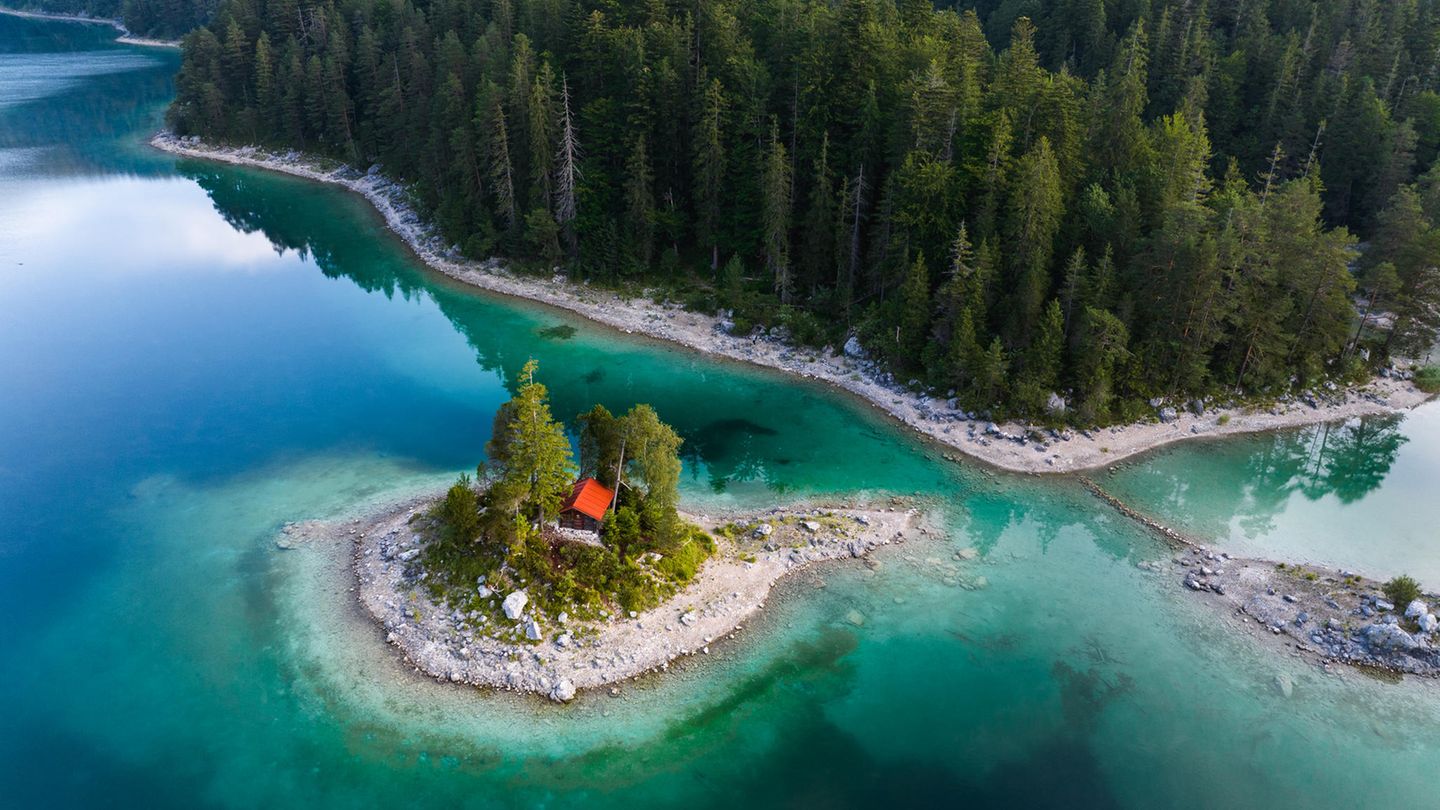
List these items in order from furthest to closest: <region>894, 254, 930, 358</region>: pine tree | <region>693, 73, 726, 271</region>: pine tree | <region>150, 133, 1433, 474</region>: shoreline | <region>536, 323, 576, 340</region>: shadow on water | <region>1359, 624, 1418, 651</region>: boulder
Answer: <region>693, 73, 726, 271</region>: pine tree
<region>536, 323, 576, 340</region>: shadow on water
<region>894, 254, 930, 358</region>: pine tree
<region>150, 133, 1433, 474</region>: shoreline
<region>1359, 624, 1418, 651</region>: boulder

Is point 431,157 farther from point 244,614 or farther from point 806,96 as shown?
point 244,614

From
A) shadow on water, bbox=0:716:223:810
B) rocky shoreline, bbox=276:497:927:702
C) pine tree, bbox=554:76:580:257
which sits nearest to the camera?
shadow on water, bbox=0:716:223:810

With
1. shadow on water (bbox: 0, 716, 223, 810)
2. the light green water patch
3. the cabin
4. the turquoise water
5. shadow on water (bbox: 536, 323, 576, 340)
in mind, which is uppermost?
the cabin

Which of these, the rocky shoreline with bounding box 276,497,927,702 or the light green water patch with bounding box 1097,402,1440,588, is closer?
the rocky shoreline with bounding box 276,497,927,702

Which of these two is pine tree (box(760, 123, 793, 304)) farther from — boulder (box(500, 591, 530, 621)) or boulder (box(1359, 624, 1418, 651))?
boulder (box(1359, 624, 1418, 651))

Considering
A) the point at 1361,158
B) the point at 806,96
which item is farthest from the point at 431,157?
the point at 1361,158

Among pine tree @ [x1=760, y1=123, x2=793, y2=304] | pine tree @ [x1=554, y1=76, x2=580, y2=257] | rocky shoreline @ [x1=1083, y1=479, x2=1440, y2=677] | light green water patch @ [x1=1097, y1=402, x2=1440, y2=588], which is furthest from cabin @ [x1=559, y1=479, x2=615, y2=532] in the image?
pine tree @ [x1=554, y1=76, x2=580, y2=257]
